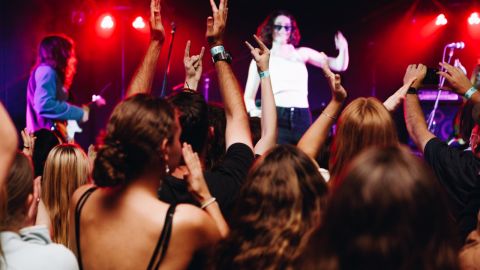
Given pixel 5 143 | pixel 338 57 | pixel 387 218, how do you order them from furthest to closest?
pixel 338 57 < pixel 5 143 < pixel 387 218

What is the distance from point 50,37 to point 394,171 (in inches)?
209

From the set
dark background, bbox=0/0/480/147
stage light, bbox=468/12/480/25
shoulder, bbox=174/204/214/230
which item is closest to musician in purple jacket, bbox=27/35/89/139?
dark background, bbox=0/0/480/147

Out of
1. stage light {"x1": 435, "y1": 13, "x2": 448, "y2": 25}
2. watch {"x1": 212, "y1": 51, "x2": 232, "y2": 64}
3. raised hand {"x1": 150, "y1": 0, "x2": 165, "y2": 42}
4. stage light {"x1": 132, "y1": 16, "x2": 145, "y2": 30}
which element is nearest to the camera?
watch {"x1": 212, "y1": 51, "x2": 232, "y2": 64}

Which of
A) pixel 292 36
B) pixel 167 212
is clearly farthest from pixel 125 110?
pixel 292 36

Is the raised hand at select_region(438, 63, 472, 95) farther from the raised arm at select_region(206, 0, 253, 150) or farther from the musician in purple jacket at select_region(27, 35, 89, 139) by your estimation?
the musician in purple jacket at select_region(27, 35, 89, 139)

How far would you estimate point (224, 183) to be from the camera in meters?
2.20

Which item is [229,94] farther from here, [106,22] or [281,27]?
[106,22]

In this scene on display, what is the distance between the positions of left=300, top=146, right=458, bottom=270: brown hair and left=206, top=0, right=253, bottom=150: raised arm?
109cm

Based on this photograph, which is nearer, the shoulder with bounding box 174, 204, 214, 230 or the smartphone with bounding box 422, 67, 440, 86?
the shoulder with bounding box 174, 204, 214, 230

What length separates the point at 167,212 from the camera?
1812 millimetres

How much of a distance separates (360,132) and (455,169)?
68cm

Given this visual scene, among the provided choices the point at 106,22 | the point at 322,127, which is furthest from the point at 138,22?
the point at 322,127

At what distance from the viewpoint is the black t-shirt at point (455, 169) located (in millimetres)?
2746

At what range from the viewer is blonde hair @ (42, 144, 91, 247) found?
283 cm
